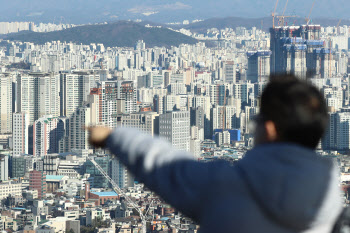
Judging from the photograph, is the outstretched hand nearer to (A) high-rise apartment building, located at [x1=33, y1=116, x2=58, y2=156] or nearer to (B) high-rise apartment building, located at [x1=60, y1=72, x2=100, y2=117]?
(A) high-rise apartment building, located at [x1=33, y1=116, x2=58, y2=156]

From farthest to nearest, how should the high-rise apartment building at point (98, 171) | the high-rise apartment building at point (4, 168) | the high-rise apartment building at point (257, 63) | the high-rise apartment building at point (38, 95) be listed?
the high-rise apartment building at point (257, 63), the high-rise apartment building at point (38, 95), the high-rise apartment building at point (4, 168), the high-rise apartment building at point (98, 171)

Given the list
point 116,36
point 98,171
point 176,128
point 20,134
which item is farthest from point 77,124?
point 116,36

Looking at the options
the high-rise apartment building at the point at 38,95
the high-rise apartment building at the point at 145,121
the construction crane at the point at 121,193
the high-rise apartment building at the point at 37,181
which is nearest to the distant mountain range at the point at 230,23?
the high-rise apartment building at the point at 38,95

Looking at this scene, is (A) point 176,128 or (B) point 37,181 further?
(A) point 176,128

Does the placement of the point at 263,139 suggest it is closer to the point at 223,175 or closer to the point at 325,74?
the point at 223,175

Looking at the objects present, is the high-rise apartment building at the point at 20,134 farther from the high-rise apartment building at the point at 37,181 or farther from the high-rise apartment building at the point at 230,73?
the high-rise apartment building at the point at 230,73

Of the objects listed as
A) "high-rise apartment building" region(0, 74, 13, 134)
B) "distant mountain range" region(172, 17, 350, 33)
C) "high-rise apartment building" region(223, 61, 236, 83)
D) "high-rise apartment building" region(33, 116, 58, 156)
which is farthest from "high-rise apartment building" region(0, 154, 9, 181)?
"distant mountain range" region(172, 17, 350, 33)

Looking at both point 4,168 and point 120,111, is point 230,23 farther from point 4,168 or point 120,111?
point 4,168
